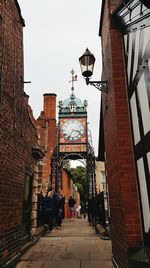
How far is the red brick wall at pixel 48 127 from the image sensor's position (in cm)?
2059

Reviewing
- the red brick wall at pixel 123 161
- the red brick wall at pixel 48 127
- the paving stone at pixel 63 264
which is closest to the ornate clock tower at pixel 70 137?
the red brick wall at pixel 48 127

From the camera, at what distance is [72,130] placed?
15656mm

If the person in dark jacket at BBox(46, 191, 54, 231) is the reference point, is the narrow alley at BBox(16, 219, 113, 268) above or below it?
below

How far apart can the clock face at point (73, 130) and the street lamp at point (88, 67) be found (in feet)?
33.0

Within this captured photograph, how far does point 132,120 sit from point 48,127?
1785cm

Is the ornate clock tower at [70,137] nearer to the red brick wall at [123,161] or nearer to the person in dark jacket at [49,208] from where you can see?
the person in dark jacket at [49,208]

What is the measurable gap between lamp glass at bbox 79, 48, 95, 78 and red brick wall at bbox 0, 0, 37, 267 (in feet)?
5.96

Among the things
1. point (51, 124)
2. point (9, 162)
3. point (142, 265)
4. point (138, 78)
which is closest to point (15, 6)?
point (9, 162)

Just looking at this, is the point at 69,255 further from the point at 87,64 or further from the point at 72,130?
the point at 72,130

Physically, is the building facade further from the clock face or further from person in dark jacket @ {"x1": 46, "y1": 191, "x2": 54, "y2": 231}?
the clock face

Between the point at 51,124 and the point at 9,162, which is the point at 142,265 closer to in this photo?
the point at 9,162

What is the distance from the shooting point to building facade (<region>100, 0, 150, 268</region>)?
131 inches

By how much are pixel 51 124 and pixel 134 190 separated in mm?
18271

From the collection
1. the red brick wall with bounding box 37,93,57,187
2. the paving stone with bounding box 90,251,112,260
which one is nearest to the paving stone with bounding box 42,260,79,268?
the paving stone with bounding box 90,251,112,260
